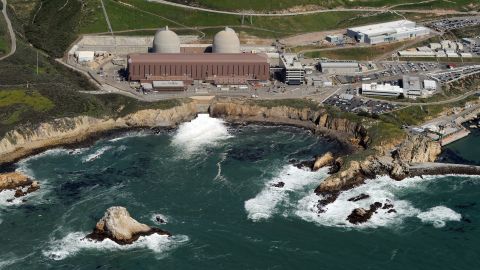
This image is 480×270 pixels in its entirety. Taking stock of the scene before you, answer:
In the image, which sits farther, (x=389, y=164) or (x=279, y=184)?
(x=389, y=164)

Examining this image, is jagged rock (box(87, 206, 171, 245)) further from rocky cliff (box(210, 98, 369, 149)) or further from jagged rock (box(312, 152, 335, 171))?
rocky cliff (box(210, 98, 369, 149))

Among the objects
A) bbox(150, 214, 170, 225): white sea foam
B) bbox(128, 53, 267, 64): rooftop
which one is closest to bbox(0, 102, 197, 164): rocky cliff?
bbox(128, 53, 267, 64): rooftop

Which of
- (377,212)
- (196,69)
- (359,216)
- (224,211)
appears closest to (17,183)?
(224,211)

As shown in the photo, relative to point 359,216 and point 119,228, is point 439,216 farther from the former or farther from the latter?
point 119,228

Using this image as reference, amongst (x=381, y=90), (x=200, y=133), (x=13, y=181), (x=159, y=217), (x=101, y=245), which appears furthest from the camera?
(x=381, y=90)

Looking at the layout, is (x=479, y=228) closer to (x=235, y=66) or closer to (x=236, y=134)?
(x=236, y=134)

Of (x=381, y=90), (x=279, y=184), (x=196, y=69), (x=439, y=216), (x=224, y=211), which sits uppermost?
(x=196, y=69)

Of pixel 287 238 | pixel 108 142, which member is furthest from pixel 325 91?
pixel 287 238

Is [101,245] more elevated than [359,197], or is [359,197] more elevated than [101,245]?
[359,197]

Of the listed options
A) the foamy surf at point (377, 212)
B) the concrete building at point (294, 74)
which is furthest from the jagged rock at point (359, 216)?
the concrete building at point (294, 74)
